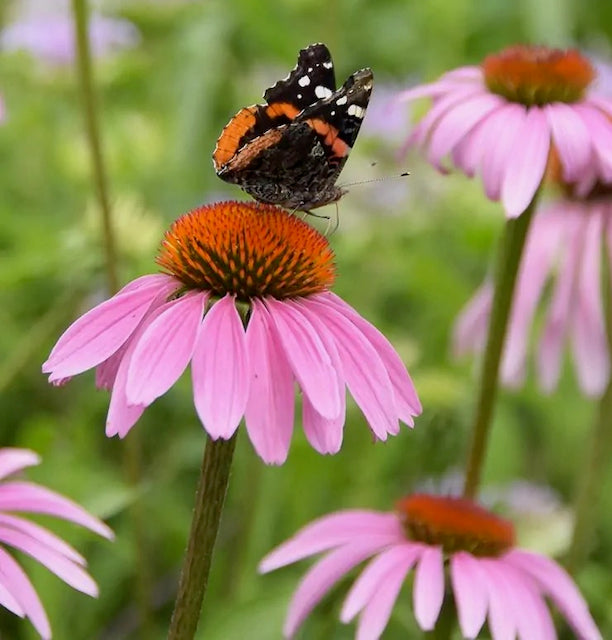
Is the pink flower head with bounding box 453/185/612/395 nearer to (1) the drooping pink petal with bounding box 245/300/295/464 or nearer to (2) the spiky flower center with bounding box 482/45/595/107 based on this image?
(2) the spiky flower center with bounding box 482/45/595/107

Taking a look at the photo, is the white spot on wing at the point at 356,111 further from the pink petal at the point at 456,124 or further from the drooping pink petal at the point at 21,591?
the drooping pink petal at the point at 21,591

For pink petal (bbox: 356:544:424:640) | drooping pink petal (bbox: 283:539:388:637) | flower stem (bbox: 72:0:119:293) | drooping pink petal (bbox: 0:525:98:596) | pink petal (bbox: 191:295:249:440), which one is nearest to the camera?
pink petal (bbox: 191:295:249:440)

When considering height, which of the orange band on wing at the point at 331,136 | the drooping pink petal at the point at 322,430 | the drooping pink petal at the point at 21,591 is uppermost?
the orange band on wing at the point at 331,136

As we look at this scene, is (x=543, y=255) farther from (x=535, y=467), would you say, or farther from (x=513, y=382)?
(x=535, y=467)

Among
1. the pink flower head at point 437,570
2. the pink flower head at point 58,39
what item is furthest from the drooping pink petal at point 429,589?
the pink flower head at point 58,39

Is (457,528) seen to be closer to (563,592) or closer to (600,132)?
(563,592)

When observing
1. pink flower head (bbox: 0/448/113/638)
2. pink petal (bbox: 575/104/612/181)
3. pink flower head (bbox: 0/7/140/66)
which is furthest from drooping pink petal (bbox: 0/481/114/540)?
pink flower head (bbox: 0/7/140/66)
